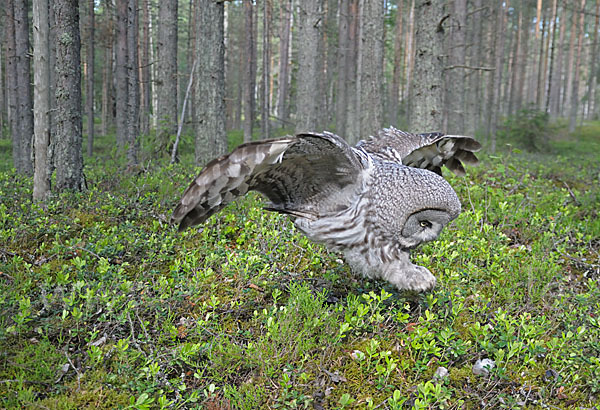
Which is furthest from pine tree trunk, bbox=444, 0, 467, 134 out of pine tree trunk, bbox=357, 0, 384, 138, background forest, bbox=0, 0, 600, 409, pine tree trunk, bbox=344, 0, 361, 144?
background forest, bbox=0, 0, 600, 409

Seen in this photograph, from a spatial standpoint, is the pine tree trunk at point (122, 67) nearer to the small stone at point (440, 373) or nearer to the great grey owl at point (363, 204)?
the great grey owl at point (363, 204)

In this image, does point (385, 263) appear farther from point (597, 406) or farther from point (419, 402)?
point (597, 406)

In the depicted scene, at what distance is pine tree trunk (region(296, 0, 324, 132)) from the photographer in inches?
440

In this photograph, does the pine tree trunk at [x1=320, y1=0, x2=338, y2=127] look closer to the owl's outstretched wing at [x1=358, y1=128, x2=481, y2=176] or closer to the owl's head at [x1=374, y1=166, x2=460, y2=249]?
the owl's outstretched wing at [x1=358, y1=128, x2=481, y2=176]

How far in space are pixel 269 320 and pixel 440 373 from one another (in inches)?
59.7

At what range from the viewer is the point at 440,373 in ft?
12.1

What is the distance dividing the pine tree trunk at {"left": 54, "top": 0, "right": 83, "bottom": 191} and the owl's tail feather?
5047mm

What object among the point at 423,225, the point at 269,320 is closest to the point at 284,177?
the point at 269,320

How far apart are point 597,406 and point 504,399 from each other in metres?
0.68

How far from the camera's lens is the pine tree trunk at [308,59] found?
36.6ft

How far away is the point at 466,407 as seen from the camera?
348 centimetres

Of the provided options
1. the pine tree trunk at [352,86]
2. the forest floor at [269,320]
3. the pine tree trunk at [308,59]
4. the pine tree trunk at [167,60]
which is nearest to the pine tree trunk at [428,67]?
the pine tree trunk at [308,59]

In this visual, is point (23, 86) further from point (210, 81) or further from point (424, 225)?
point (424, 225)

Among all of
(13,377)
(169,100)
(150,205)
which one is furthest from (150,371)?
(169,100)
